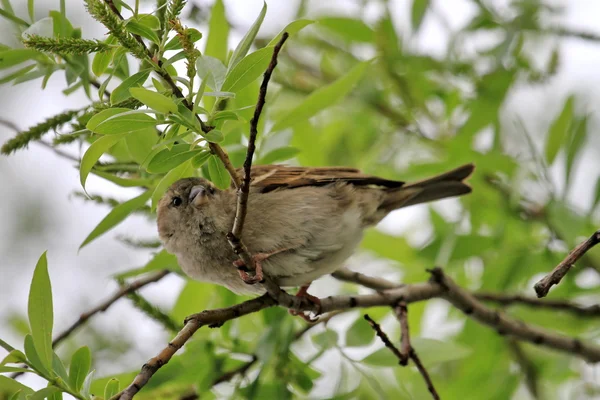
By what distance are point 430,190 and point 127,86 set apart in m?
2.00

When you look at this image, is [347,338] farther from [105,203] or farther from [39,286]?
[39,286]

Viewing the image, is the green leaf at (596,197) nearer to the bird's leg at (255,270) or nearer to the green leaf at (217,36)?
the bird's leg at (255,270)

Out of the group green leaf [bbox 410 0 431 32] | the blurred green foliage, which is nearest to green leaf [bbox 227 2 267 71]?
the blurred green foliage

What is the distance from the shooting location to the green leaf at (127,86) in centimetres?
178

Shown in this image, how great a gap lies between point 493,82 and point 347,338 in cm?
156

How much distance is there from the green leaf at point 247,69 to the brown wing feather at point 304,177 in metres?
1.17

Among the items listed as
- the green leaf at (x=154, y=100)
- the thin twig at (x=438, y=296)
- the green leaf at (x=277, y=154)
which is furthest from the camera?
the green leaf at (x=277, y=154)

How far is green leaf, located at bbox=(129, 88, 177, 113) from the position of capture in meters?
1.63

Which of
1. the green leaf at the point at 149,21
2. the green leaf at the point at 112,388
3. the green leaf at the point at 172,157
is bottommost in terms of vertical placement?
the green leaf at the point at 112,388

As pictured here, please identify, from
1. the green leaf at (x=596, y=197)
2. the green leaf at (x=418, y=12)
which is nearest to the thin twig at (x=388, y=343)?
the green leaf at (x=596, y=197)

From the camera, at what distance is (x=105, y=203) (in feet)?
8.61

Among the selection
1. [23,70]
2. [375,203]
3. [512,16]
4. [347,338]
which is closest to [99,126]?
Result: [23,70]

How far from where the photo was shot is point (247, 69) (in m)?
1.84

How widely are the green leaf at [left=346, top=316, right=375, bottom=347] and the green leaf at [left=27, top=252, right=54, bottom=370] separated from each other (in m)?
1.31
